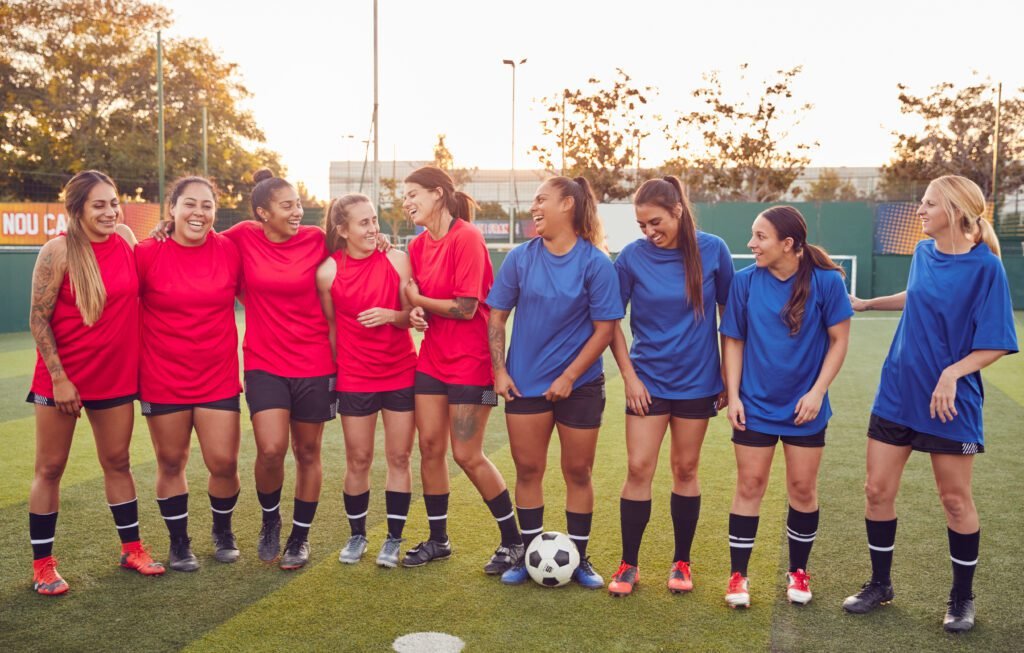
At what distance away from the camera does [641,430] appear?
13.6ft

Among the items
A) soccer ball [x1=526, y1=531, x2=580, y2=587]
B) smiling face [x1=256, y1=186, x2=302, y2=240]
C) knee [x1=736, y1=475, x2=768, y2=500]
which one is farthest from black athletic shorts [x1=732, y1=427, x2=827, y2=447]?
smiling face [x1=256, y1=186, x2=302, y2=240]

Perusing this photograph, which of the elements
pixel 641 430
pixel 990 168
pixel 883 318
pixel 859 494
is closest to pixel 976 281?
pixel 641 430

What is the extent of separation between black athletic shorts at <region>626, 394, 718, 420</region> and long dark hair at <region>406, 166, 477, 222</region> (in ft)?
4.33

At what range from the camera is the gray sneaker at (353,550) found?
4.64 metres

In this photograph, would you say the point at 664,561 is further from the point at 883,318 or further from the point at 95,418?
the point at 883,318

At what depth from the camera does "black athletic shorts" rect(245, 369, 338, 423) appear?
4.47 metres

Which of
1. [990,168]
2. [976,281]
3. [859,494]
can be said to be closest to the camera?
[976,281]

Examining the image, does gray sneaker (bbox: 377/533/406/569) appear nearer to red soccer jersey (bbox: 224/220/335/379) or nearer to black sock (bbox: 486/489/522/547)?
black sock (bbox: 486/489/522/547)

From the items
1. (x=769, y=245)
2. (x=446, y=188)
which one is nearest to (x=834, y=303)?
(x=769, y=245)

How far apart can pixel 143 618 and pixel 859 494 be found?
438 centimetres

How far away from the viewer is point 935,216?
149 inches

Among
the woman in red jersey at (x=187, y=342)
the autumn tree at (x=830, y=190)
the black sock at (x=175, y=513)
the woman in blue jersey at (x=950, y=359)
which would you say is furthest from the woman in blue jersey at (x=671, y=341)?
the autumn tree at (x=830, y=190)

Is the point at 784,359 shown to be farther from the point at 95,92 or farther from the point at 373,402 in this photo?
the point at 95,92

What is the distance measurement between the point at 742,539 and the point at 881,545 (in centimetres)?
60
